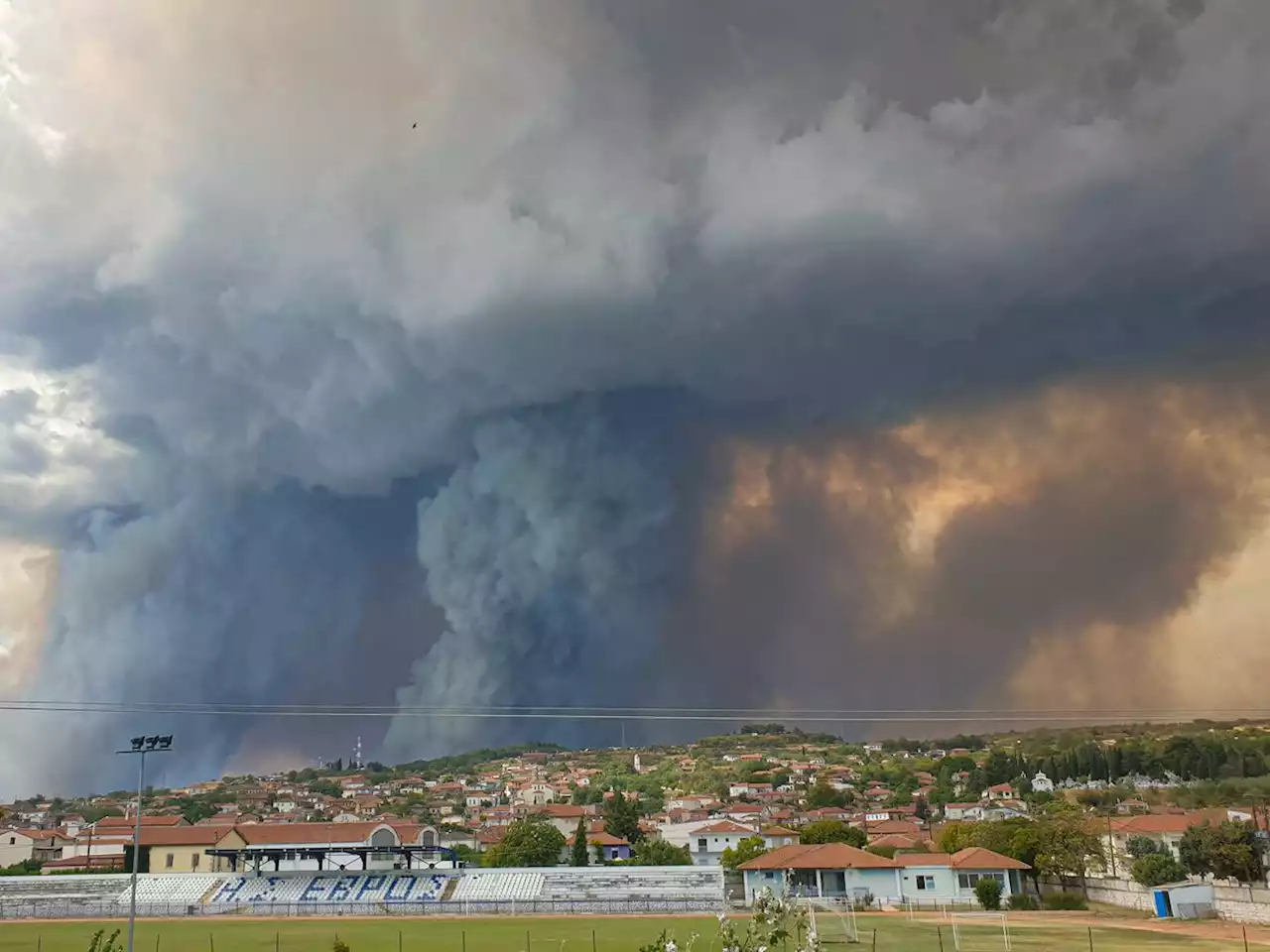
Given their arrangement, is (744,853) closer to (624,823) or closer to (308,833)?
(624,823)

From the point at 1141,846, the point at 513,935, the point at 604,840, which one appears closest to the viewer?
the point at 513,935

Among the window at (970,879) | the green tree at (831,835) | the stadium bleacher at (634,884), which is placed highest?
the green tree at (831,835)

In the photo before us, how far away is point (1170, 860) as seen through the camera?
7919cm

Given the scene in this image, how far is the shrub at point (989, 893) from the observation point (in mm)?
76750

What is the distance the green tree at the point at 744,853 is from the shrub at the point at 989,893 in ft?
85.0

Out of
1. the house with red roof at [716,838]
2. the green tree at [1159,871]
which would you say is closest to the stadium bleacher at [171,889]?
the house with red roof at [716,838]

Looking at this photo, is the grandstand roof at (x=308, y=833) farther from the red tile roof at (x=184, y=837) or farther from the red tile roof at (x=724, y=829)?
the red tile roof at (x=724, y=829)

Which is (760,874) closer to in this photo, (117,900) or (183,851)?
(117,900)

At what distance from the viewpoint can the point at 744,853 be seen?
102 metres

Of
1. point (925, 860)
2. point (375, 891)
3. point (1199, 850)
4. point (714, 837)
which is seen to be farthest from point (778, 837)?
point (1199, 850)

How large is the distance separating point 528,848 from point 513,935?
4663cm

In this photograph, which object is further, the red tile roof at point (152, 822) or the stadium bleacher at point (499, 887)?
the red tile roof at point (152, 822)

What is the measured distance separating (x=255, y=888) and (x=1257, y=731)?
4117 inches

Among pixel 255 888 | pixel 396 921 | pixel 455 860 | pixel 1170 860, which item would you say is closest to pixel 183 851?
pixel 255 888
